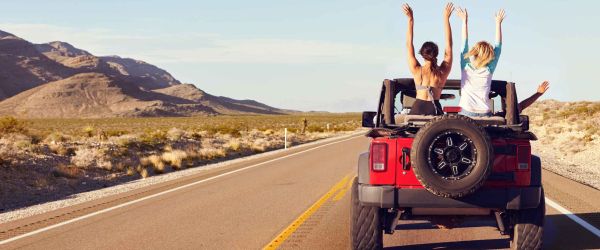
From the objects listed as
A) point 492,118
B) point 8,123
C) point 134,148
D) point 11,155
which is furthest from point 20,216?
point 8,123

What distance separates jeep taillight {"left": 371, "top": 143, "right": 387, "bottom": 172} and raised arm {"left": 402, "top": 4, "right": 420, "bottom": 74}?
42.8 inches

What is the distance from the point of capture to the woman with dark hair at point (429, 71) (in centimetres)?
663

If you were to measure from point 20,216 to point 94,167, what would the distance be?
8.53m

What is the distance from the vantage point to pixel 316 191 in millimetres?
13023

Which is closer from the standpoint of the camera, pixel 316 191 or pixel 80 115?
pixel 316 191

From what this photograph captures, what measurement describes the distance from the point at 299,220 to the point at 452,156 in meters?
4.05

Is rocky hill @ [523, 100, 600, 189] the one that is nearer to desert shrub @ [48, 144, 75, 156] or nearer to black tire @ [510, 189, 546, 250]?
black tire @ [510, 189, 546, 250]

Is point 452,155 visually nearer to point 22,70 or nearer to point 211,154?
point 211,154

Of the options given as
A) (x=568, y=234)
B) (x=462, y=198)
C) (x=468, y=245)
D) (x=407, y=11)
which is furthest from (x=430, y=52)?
(x=568, y=234)

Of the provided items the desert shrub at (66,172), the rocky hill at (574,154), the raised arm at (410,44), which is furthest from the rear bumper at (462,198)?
the desert shrub at (66,172)

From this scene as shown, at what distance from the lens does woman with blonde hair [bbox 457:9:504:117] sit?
6.43m

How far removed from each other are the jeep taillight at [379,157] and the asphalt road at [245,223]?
62.6 inches

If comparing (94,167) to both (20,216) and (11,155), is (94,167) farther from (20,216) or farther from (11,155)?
(20,216)

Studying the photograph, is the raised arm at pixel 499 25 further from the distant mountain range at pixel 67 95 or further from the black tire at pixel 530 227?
the distant mountain range at pixel 67 95
